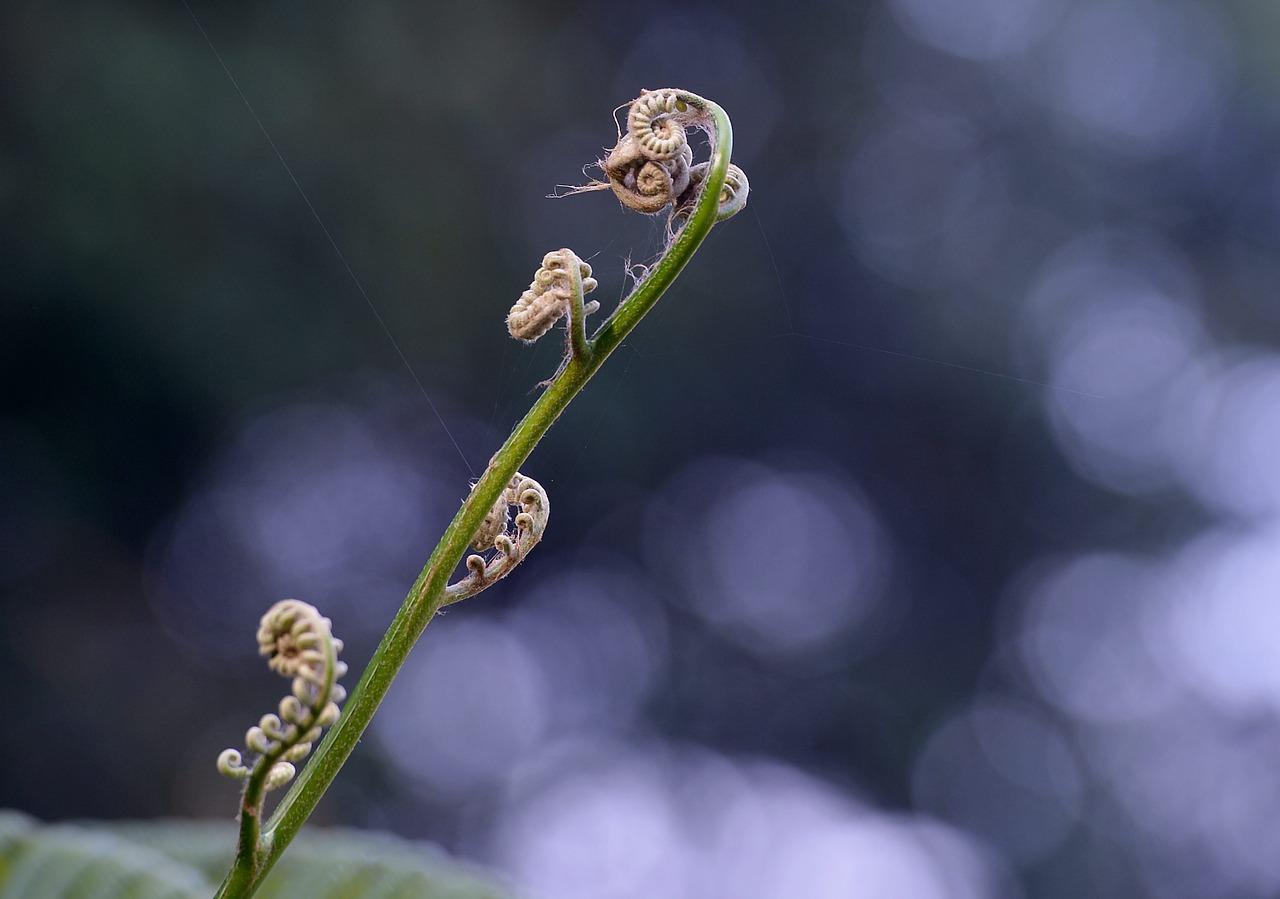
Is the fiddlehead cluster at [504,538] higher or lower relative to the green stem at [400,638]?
lower

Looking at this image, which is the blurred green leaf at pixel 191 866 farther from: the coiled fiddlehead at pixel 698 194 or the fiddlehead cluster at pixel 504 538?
the coiled fiddlehead at pixel 698 194

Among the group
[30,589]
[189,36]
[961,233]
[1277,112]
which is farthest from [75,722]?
[1277,112]

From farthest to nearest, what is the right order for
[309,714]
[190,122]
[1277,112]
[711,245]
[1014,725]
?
[1014,725]
[1277,112]
[711,245]
[190,122]
[309,714]

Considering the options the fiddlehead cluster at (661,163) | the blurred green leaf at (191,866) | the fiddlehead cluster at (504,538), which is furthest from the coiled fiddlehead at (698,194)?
the blurred green leaf at (191,866)

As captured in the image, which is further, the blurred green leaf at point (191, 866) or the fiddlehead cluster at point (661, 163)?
the blurred green leaf at point (191, 866)

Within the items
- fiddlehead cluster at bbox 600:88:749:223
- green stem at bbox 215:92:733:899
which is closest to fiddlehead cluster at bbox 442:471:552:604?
green stem at bbox 215:92:733:899

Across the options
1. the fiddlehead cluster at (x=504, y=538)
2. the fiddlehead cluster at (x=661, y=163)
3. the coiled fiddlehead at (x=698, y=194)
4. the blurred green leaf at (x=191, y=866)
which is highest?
the fiddlehead cluster at (x=661, y=163)

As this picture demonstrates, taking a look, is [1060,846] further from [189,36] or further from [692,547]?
[189,36]

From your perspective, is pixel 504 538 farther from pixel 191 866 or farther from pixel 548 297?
pixel 191 866
